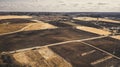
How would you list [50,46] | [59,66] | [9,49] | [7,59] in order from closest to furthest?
[59,66]
[7,59]
[9,49]
[50,46]

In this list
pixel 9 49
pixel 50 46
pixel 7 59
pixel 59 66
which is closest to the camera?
pixel 59 66

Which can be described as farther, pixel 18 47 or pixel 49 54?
pixel 18 47

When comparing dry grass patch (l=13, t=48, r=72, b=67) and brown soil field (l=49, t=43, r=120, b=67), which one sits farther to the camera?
brown soil field (l=49, t=43, r=120, b=67)

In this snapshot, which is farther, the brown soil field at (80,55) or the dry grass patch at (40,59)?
the brown soil field at (80,55)

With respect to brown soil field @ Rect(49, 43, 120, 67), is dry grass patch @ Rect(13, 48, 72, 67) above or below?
above

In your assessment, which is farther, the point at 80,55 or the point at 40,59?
the point at 80,55

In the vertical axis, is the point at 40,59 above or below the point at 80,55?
above

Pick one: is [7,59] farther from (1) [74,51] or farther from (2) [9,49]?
(1) [74,51]

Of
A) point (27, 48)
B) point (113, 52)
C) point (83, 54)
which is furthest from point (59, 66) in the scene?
point (113, 52)

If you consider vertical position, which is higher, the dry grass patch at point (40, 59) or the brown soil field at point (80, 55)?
the dry grass patch at point (40, 59)

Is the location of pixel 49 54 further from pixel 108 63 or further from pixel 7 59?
pixel 108 63
